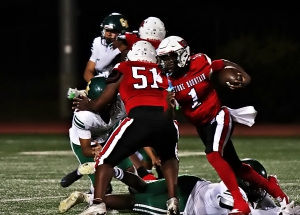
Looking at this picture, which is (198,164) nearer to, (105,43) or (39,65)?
(105,43)

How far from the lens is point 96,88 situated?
6.07 m

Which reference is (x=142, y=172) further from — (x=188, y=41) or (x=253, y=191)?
(x=188, y=41)

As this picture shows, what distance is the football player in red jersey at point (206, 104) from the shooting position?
17.9 ft

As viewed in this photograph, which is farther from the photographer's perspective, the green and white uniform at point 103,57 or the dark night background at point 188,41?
the dark night background at point 188,41

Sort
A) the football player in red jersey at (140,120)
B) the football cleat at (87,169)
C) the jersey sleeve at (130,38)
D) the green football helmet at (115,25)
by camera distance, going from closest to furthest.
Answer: the football player in red jersey at (140,120)
the football cleat at (87,169)
the jersey sleeve at (130,38)
the green football helmet at (115,25)

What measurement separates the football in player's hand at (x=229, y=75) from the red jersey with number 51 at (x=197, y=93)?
0.20 ft

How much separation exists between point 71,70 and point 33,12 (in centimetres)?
1105

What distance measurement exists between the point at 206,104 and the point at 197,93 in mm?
109

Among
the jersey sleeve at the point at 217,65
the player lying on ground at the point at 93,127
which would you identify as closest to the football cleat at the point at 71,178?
the player lying on ground at the point at 93,127

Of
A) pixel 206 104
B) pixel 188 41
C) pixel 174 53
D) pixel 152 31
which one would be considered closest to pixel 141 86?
pixel 174 53

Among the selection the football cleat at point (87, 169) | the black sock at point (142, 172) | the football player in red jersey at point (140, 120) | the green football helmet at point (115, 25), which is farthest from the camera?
the green football helmet at point (115, 25)

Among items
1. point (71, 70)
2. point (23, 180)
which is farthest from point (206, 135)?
point (71, 70)

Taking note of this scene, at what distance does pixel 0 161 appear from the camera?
31.0 ft

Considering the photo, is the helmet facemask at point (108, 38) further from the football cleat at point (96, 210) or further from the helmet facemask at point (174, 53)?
the football cleat at point (96, 210)
